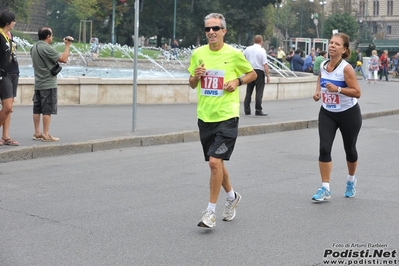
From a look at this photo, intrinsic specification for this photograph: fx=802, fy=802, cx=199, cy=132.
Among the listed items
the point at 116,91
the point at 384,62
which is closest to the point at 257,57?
the point at 116,91

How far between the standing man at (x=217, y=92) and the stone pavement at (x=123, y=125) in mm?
4611

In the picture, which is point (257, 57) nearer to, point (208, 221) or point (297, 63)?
point (208, 221)

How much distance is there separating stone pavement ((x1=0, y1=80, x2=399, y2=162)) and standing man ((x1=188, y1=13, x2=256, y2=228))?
4.61 meters

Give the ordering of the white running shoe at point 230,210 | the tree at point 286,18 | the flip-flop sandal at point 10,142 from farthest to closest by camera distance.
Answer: the tree at point 286,18, the flip-flop sandal at point 10,142, the white running shoe at point 230,210

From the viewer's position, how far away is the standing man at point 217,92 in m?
7.02

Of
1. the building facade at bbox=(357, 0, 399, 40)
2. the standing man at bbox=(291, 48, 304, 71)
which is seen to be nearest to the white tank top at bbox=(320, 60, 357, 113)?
the standing man at bbox=(291, 48, 304, 71)

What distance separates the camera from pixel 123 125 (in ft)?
48.7

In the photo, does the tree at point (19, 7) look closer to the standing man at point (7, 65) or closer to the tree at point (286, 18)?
the tree at point (286, 18)

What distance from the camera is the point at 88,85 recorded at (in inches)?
731

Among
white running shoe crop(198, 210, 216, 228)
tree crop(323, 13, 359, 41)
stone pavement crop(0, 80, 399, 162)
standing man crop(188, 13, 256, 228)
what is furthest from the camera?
tree crop(323, 13, 359, 41)

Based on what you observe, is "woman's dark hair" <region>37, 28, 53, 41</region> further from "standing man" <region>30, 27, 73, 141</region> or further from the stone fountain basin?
the stone fountain basin

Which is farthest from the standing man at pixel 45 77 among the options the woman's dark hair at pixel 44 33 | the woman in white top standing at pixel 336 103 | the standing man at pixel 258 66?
the standing man at pixel 258 66

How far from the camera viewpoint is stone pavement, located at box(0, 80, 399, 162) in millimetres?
11859

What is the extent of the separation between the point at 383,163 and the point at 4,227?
638 cm
